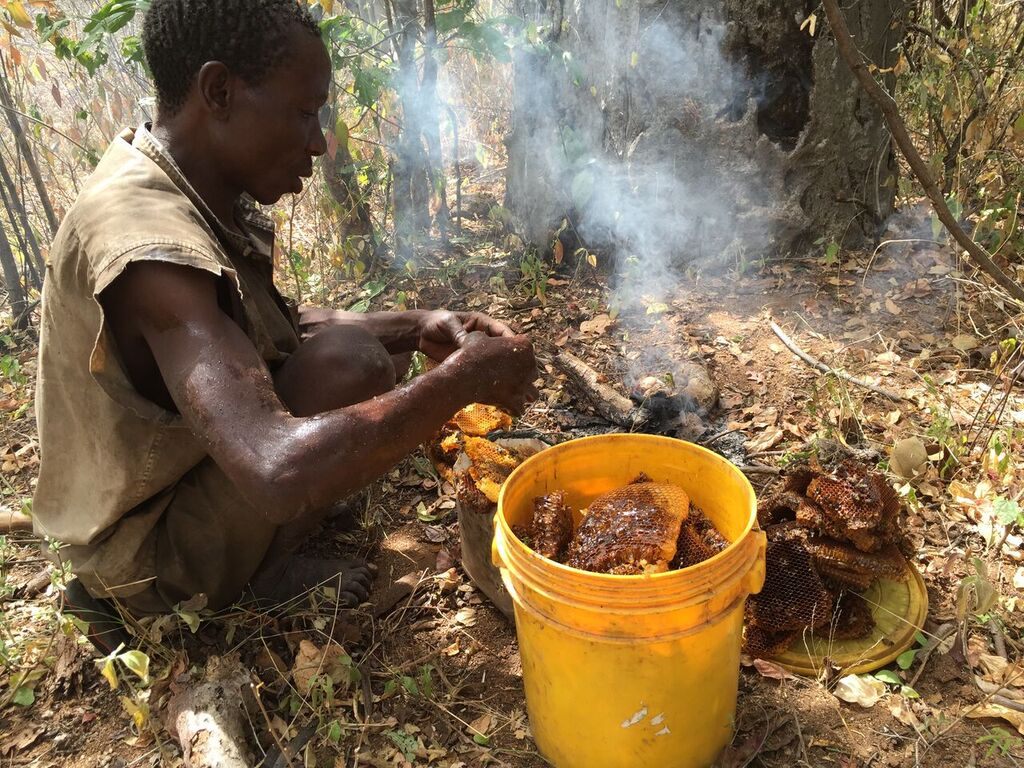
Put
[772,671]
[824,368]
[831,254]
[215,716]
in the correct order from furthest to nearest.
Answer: [831,254]
[824,368]
[772,671]
[215,716]

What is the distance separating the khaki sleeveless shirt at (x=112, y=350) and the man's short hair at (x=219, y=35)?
22 centimetres

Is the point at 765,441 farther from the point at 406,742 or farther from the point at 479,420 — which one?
the point at 406,742

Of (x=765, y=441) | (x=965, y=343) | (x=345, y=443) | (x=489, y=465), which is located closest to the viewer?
(x=345, y=443)

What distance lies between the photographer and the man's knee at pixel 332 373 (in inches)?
83.7

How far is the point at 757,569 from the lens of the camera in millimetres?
1581

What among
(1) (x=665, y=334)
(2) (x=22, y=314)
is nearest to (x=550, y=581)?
(1) (x=665, y=334)

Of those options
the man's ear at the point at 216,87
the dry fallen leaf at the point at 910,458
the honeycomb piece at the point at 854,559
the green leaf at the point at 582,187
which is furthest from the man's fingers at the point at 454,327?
the green leaf at the point at 582,187

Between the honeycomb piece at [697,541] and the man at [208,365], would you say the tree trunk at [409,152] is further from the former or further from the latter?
the honeycomb piece at [697,541]

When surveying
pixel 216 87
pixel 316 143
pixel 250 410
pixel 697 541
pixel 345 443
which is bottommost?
pixel 697 541

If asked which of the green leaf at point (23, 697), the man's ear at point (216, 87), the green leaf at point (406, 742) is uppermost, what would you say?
the man's ear at point (216, 87)

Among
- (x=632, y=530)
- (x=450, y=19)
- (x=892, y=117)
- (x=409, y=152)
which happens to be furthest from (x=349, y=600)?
(x=409, y=152)

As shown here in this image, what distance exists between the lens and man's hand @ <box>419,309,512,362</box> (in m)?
2.45

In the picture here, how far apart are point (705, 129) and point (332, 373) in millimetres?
3239

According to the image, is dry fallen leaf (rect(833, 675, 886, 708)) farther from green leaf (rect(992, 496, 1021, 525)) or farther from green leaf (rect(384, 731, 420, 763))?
green leaf (rect(384, 731, 420, 763))
